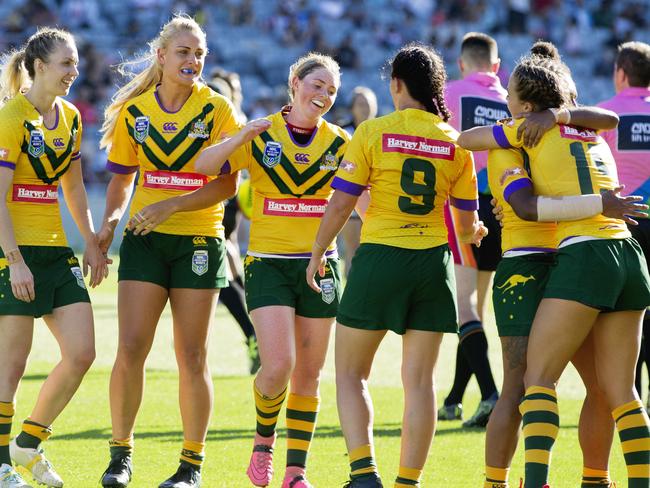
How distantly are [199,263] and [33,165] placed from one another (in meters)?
0.96

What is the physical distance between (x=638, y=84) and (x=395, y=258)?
3.02 m

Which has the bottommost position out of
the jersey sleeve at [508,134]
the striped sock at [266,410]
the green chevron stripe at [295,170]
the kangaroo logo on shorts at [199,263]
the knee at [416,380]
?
the striped sock at [266,410]

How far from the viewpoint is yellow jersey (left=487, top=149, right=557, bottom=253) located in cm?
505

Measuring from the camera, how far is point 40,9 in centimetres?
2781

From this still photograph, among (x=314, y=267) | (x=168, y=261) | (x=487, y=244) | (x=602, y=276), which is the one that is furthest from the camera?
(x=487, y=244)

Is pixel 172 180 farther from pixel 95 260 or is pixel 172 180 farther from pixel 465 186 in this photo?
pixel 465 186

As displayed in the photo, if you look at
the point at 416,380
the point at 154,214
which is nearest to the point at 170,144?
the point at 154,214

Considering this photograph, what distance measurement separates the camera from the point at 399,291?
520 cm

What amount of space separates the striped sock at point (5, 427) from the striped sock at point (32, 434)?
0.12 meters

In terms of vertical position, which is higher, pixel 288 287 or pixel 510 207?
pixel 510 207

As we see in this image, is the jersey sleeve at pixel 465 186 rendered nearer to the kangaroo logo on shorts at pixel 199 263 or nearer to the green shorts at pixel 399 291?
the green shorts at pixel 399 291

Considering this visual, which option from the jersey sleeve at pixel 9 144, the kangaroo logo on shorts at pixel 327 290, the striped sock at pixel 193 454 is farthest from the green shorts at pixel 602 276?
the jersey sleeve at pixel 9 144

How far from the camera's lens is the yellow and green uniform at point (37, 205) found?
18.5ft

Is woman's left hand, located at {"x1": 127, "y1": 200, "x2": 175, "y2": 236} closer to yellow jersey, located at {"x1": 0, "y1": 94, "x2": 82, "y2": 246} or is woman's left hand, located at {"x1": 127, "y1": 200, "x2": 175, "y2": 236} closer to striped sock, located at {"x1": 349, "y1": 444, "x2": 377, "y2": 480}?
yellow jersey, located at {"x1": 0, "y1": 94, "x2": 82, "y2": 246}
